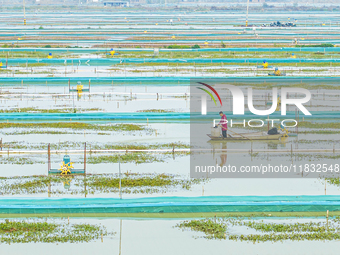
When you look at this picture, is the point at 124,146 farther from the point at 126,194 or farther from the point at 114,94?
the point at 114,94

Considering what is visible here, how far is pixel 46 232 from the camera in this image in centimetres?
1235

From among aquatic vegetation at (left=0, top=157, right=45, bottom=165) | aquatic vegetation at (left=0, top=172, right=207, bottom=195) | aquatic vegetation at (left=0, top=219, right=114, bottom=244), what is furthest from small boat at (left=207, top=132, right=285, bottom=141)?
aquatic vegetation at (left=0, top=219, right=114, bottom=244)

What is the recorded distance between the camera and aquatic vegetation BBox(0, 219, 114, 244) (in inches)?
475

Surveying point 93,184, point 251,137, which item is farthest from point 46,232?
point 251,137

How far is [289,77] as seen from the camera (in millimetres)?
34656

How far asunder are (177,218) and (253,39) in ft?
167

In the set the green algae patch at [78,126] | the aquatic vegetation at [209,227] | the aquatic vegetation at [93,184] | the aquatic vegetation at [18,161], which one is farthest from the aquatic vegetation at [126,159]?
the aquatic vegetation at [209,227]

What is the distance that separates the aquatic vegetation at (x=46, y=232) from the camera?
39.6 ft

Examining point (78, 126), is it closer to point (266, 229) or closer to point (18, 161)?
point (18, 161)

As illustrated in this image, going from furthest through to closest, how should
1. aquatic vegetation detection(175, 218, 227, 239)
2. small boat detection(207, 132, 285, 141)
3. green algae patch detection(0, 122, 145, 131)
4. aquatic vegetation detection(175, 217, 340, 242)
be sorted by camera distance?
1. green algae patch detection(0, 122, 145, 131)
2. small boat detection(207, 132, 285, 141)
3. aquatic vegetation detection(175, 218, 227, 239)
4. aquatic vegetation detection(175, 217, 340, 242)

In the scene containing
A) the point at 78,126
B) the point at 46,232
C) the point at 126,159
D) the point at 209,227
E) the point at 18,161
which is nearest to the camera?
the point at 46,232

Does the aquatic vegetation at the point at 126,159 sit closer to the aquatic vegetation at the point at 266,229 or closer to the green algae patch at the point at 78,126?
the green algae patch at the point at 78,126

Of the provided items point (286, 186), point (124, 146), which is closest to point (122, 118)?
point (124, 146)

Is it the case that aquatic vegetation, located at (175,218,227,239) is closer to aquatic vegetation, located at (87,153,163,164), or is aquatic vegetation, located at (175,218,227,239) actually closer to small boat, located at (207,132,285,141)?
aquatic vegetation, located at (87,153,163,164)
